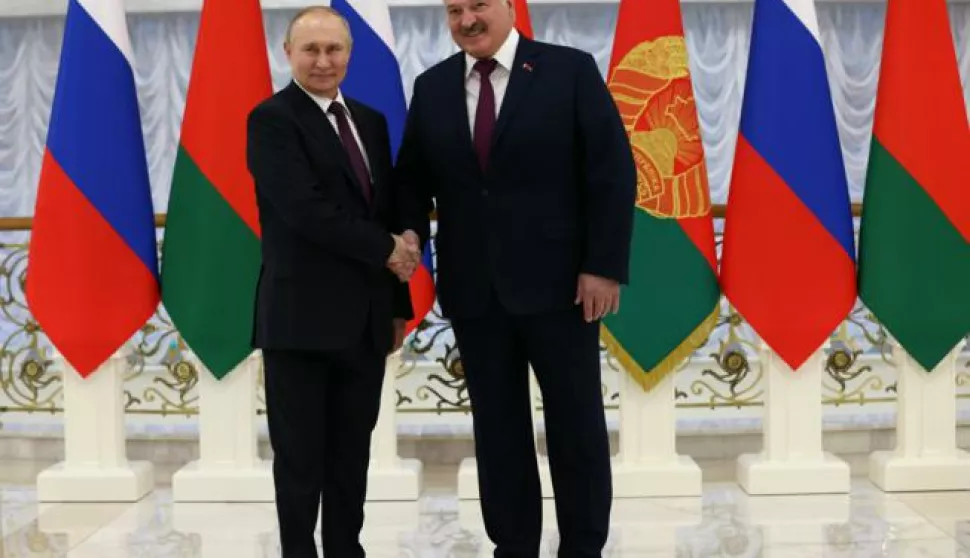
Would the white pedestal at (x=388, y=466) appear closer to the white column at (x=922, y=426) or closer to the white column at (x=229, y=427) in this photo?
the white column at (x=229, y=427)

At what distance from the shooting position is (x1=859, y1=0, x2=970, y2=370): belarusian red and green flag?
411 cm

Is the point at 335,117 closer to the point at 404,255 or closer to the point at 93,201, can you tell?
the point at 404,255

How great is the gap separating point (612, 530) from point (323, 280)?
5.03 ft

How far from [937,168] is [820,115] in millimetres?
451

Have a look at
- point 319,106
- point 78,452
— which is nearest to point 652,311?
point 319,106

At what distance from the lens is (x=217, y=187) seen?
4.15 meters

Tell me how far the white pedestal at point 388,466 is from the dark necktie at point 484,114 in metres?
1.61

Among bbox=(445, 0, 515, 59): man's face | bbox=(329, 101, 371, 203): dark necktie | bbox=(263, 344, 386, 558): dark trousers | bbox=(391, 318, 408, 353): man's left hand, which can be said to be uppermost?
bbox=(445, 0, 515, 59): man's face

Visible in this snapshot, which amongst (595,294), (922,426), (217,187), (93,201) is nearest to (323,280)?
(595,294)

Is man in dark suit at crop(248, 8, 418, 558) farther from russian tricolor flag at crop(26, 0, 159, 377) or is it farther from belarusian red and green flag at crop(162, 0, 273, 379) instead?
russian tricolor flag at crop(26, 0, 159, 377)

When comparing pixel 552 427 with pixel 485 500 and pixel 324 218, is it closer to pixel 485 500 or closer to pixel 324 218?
pixel 485 500

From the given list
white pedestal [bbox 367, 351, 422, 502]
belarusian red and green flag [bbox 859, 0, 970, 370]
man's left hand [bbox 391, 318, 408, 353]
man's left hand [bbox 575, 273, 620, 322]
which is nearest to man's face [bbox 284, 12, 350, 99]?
man's left hand [bbox 391, 318, 408, 353]

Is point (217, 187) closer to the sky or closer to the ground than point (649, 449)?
closer to the sky

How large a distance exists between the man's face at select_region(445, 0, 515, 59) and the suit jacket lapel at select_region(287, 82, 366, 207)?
375 millimetres
